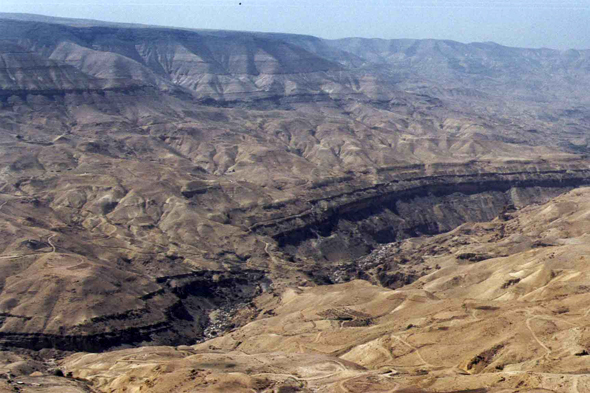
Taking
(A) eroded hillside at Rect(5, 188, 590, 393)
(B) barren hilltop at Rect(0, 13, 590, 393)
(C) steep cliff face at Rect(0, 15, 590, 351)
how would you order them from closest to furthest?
(A) eroded hillside at Rect(5, 188, 590, 393)
(B) barren hilltop at Rect(0, 13, 590, 393)
(C) steep cliff face at Rect(0, 15, 590, 351)

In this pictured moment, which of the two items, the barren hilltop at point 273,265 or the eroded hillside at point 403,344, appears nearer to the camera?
the eroded hillside at point 403,344

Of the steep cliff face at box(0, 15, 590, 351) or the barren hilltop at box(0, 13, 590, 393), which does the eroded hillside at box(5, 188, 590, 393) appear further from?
the steep cliff face at box(0, 15, 590, 351)

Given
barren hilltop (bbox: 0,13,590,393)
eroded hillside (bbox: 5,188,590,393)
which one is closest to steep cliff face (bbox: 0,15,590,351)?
barren hilltop (bbox: 0,13,590,393)

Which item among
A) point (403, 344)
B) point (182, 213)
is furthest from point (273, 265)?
point (403, 344)

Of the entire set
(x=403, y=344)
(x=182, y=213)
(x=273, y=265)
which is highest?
(x=403, y=344)

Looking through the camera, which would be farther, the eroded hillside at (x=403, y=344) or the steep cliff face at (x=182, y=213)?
the steep cliff face at (x=182, y=213)

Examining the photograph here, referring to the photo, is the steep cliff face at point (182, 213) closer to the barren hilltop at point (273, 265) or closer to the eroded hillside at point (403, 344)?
the barren hilltop at point (273, 265)

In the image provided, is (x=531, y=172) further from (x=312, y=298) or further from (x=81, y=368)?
(x=81, y=368)

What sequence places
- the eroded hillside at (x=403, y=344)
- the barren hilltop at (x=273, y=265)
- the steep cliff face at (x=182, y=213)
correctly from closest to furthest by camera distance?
the eroded hillside at (x=403, y=344) → the barren hilltop at (x=273, y=265) → the steep cliff face at (x=182, y=213)

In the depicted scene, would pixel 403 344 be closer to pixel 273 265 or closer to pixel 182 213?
pixel 273 265

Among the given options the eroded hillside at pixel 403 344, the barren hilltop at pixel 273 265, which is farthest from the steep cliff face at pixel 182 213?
the eroded hillside at pixel 403 344

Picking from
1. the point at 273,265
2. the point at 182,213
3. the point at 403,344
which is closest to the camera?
the point at 403,344

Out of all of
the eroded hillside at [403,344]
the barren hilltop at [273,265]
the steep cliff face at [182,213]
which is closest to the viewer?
the eroded hillside at [403,344]
